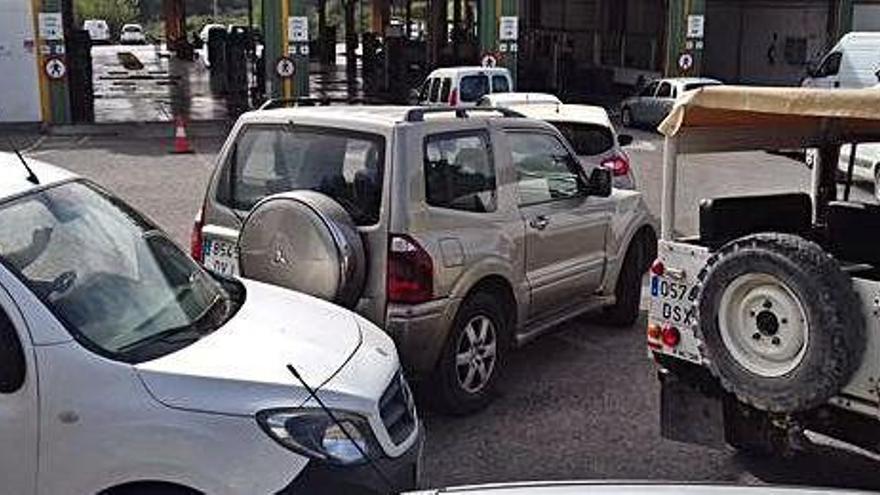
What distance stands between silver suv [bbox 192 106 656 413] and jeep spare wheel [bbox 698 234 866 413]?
152 centimetres

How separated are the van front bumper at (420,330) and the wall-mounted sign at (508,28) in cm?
1949

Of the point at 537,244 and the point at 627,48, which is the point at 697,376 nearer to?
the point at 537,244

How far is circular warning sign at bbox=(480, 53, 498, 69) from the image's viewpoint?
2405 centimetres

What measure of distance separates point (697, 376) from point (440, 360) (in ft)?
4.75

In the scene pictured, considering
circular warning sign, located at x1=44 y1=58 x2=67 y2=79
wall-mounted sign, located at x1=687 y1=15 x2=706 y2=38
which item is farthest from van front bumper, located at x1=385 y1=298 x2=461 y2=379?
wall-mounted sign, located at x1=687 y1=15 x2=706 y2=38

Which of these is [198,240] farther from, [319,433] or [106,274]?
[319,433]

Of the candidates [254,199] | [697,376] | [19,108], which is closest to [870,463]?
[697,376]

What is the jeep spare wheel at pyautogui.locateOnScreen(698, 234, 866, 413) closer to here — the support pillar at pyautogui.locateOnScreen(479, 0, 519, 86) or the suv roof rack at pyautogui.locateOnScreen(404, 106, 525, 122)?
the suv roof rack at pyautogui.locateOnScreen(404, 106, 525, 122)

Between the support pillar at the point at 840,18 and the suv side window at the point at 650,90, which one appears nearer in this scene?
the suv side window at the point at 650,90

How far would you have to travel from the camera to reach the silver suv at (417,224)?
5344mm

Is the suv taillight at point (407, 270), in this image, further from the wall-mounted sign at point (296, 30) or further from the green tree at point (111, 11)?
the green tree at point (111, 11)

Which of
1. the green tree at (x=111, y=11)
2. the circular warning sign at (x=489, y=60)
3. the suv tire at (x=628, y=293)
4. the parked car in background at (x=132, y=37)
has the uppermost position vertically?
the green tree at (x=111, y=11)

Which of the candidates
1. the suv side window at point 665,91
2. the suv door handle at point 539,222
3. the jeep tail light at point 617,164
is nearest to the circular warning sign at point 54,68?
the suv side window at point 665,91

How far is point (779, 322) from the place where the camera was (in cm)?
445
